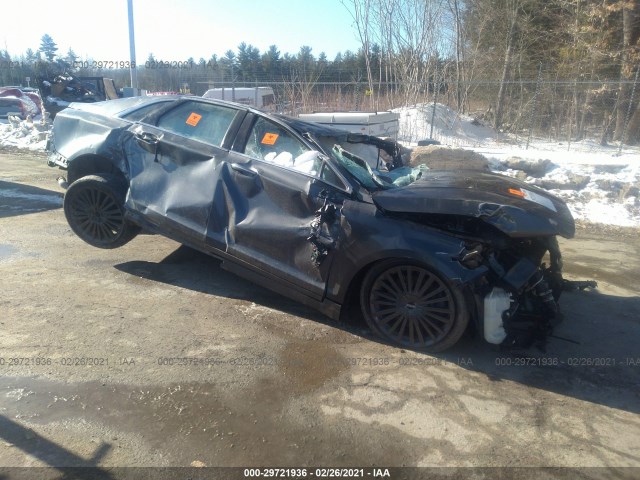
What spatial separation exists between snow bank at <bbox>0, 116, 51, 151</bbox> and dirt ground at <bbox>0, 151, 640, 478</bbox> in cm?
1052

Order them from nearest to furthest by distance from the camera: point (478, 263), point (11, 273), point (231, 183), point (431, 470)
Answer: point (431, 470) < point (478, 263) < point (231, 183) < point (11, 273)

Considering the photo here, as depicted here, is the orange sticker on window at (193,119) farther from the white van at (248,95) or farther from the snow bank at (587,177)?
the white van at (248,95)

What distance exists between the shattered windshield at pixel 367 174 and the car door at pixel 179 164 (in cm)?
105

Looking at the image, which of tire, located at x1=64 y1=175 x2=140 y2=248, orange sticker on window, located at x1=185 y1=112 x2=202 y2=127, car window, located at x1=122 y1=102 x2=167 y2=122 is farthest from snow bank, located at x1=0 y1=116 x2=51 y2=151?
orange sticker on window, located at x1=185 y1=112 x2=202 y2=127

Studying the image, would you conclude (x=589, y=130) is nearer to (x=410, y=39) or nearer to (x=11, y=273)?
(x=410, y=39)

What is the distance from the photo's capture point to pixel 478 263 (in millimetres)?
3754

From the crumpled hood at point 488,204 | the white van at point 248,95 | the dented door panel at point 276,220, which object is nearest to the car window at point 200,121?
the dented door panel at point 276,220

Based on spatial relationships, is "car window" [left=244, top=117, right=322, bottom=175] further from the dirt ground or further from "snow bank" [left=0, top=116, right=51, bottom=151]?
"snow bank" [left=0, top=116, right=51, bottom=151]

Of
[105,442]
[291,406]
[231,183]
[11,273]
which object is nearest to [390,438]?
[291,406]

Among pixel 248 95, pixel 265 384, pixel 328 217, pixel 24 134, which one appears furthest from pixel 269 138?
pixel 248 95

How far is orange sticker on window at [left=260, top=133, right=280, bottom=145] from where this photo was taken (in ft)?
15.1

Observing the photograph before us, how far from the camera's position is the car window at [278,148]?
14.4 ft

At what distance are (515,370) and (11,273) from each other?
4.72 m

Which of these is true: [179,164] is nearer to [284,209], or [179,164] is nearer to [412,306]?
[284,209]
